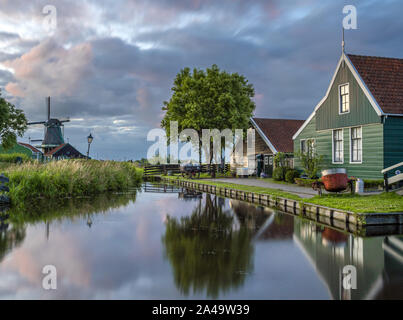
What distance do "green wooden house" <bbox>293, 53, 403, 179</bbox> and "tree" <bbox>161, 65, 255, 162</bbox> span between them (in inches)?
524

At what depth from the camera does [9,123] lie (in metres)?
43.1

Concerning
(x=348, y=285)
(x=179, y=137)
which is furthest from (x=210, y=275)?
(x=179, y=137)

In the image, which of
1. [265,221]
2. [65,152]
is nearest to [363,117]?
[265,221]

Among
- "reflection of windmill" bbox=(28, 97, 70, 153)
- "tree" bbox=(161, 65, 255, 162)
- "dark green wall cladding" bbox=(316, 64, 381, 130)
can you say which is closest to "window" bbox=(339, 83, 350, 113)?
"dark green wall cladding" bbox=(316, 64, 381, 130)

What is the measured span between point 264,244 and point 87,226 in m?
5.73

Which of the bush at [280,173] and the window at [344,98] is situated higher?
the window at [344,98]

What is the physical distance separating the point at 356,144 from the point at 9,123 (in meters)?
39.3

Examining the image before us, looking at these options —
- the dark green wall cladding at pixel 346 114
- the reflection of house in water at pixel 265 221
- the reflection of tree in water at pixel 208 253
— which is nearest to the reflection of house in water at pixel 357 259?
the reflection of house in water at pixel 265 221

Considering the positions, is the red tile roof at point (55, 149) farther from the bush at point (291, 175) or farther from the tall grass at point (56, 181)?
the bush at point (291, 175)

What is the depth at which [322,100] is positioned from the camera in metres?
22.0

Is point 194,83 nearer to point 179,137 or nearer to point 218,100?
point 218,100

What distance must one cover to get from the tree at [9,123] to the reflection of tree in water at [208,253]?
35017 millimetres

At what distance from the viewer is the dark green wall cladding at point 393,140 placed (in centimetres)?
1736
